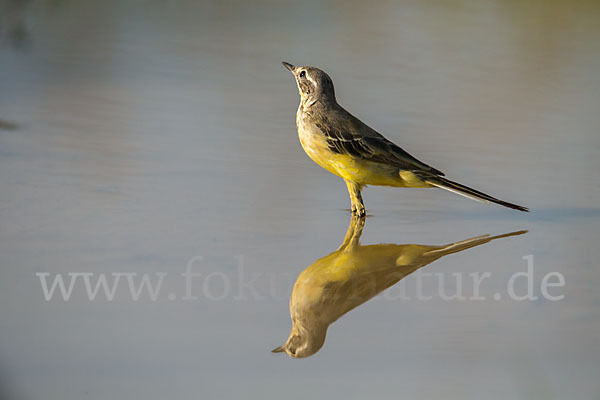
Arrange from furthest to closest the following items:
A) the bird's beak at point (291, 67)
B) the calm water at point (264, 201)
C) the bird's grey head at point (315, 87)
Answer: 1. the bird's beak at point (291, 67)
2. the bird's grey head at point (315, 87)
3. the calm water at point (264, 201)

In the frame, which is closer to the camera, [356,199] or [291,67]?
[356,199]

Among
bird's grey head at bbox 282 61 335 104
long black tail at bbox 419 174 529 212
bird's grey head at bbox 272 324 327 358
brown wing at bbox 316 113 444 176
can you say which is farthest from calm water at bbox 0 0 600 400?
bird's grey head at bbox 282 61 335 104

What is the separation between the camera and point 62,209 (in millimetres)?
4961

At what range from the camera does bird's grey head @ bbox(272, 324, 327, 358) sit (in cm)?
343

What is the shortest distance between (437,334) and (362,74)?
5356 mm

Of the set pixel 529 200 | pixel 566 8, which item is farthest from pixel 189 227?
pixel 566 8

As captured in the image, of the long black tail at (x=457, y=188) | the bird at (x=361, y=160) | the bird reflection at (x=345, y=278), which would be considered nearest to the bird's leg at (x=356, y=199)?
the bird at (x=361, y=160)

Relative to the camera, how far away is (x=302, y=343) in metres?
3.48

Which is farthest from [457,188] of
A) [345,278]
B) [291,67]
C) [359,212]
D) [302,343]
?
[302,343]

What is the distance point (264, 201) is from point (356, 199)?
52 cm

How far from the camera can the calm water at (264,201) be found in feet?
11.0

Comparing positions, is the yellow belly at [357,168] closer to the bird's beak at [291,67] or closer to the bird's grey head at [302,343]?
the bird's beak at [291,67]

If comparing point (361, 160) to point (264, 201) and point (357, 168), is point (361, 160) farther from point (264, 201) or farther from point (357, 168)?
point (264, 201)

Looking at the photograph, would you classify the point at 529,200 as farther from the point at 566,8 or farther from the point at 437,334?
the point at 566,8
